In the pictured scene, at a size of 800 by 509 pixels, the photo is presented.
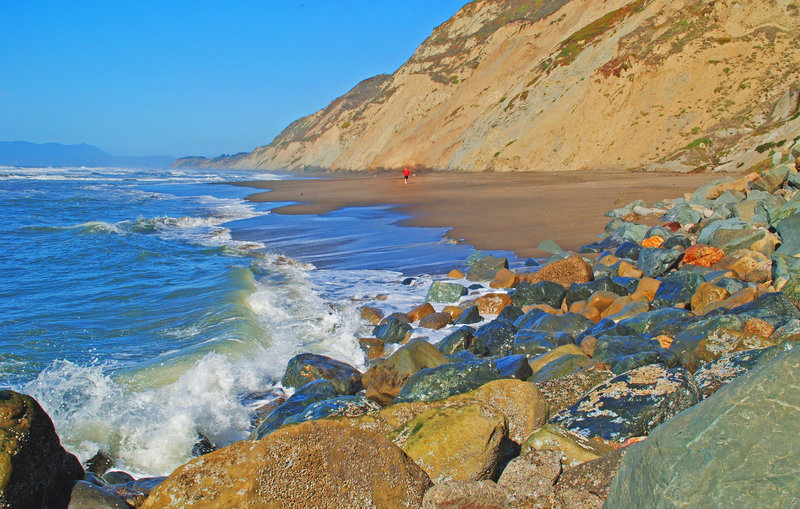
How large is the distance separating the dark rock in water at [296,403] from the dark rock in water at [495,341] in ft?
6.11

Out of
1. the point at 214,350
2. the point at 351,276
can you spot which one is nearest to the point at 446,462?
the point at 214,350

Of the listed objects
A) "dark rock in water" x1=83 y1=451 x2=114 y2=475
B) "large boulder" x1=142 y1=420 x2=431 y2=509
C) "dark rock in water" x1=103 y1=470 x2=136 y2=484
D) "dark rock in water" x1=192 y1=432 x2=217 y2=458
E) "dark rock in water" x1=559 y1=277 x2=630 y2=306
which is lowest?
"dark rock in water" x1=192 y1=432 x2=217 y2=458

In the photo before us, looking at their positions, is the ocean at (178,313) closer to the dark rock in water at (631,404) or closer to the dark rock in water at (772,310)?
the dark rock in water at (631,404)

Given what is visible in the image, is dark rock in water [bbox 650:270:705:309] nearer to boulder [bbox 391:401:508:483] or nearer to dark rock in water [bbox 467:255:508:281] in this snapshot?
dark rock in water [bbox 467:255:508:281]

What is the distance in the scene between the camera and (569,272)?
29.8ft

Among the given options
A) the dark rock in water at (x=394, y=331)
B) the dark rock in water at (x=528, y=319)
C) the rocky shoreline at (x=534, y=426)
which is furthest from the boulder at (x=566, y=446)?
the dark rock in water at (x=394, y=331)

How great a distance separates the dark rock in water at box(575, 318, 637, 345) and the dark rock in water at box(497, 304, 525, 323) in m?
1.40

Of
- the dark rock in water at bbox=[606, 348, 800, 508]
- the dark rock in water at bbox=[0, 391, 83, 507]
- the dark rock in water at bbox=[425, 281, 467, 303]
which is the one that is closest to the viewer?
the dark rock in water at bbox=[606, 348, 800, 508]

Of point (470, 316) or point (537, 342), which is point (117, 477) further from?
point (470, 316)

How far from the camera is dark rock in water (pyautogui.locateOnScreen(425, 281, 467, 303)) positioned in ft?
30.0

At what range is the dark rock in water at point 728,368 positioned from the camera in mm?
3551

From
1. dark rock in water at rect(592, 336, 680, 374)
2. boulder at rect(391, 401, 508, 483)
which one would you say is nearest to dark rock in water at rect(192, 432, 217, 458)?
boulder at rect(391, 401, 508, 483)

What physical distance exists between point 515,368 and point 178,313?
630cm

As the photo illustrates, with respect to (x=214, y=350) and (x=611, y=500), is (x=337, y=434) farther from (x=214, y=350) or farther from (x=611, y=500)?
(x=214, y=350)
